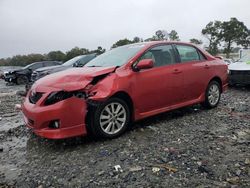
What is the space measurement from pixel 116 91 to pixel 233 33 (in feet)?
135

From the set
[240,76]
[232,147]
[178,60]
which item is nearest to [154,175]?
[232,147]

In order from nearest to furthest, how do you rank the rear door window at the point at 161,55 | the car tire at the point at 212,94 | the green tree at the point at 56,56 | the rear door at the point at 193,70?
the rear door window at the point at 161,55 < the rear door at the point at 193,70 < the car tire at the point at 212,94 < the green tree at the point at 56,56

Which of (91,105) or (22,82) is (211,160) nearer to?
(91,105)

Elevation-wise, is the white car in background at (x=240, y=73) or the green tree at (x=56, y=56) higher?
the green tree at (x=56, y=56)

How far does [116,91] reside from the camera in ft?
15.4

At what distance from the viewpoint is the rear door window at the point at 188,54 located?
6004mm

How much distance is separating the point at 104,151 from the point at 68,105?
85 centimetres

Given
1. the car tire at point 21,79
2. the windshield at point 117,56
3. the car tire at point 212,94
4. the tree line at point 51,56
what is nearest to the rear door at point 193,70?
the car tire at point 212,94

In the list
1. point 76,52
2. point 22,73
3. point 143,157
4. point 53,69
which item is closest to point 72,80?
point 143,157

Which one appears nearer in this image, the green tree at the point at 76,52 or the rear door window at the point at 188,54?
the rear door window at the point at 188,54

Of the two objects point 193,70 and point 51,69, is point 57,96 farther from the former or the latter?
point 51,69

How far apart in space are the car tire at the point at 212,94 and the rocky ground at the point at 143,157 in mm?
691

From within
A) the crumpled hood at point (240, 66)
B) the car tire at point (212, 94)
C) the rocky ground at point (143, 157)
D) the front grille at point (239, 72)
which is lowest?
the rocky ground at point (143, 157)

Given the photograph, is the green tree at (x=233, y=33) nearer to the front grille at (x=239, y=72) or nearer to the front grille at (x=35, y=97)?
the front grille at (x=239, y=72)
